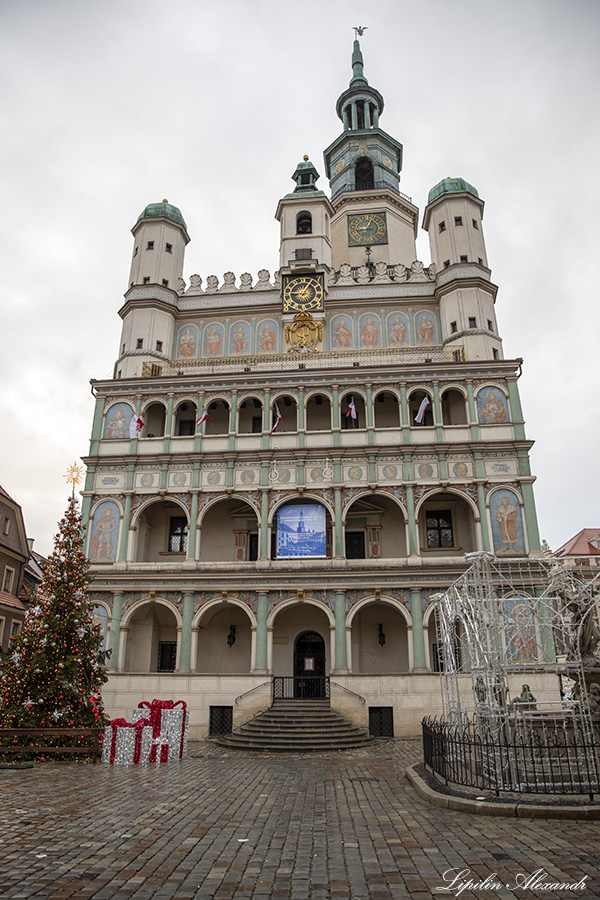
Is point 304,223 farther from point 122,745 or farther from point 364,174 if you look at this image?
point 122,745

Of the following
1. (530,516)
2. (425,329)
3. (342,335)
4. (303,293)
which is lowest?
(530,516)

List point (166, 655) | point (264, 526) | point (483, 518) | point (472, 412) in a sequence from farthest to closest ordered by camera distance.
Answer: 1. point (166, 655)
2. point (472, 412)
3. point (264, 526)
4. point (483, 518)

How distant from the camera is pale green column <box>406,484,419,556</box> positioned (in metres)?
26.3

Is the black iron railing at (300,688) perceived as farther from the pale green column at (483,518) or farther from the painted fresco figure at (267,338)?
the painted fresco figure at (267,338)

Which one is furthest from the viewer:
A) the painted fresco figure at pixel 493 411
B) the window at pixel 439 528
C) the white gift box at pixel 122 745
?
the window at pixel 439 528

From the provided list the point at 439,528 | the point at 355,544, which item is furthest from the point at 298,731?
the point at 439,528

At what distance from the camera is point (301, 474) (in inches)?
1094

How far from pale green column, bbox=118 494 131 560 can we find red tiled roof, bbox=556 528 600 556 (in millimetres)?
39529

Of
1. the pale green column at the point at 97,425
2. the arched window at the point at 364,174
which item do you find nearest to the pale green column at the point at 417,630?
the pale green column at the point at 97,425

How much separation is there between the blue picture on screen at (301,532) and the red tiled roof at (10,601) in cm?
1832

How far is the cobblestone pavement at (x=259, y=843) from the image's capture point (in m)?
6.63

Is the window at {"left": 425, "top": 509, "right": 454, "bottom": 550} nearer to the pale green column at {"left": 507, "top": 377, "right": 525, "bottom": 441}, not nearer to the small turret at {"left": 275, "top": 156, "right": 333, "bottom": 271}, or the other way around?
the pale green column at {"left": 507, "top": 377, "right": 525, "bottom": 441}

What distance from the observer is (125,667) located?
26422 millimetres

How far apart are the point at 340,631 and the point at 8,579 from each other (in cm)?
2283
